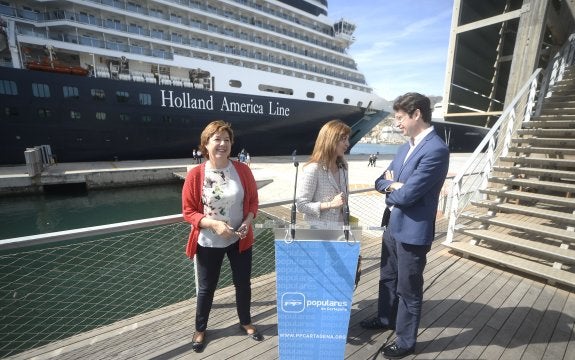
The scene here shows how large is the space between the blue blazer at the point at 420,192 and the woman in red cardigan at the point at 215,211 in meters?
1.10

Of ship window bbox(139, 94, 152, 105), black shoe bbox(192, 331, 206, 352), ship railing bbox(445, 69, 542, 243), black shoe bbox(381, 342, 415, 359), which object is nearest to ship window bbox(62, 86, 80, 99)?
ship window bbox(139, 94, 152, 105)

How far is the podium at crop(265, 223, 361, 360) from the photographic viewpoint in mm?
1535

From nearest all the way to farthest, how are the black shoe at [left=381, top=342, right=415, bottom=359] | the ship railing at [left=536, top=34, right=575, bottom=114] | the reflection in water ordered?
the black shoe at [left=381, top=342, right=415, bottom=359] < the ship railing at [left=536, top=34, right=575, bottom=114] < the reflection in water

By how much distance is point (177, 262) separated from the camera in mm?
6398

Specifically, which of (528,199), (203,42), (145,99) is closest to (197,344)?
(528,199)

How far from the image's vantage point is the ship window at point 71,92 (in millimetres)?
13126

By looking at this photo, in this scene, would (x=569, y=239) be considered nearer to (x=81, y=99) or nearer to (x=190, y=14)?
(x=81, y=99)

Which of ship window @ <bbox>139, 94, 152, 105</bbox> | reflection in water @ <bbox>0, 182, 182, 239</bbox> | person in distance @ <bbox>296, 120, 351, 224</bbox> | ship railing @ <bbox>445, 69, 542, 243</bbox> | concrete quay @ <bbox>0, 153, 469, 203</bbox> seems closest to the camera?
person in distance @ <bbox>296, 120, 351, 224</bbox>

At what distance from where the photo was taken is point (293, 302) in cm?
167

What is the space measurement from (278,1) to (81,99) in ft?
52.1

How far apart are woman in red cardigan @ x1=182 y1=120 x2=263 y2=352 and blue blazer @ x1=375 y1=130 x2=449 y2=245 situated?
110 centimetres

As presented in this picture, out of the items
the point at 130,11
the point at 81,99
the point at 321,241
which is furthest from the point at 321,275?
the point at 130,11

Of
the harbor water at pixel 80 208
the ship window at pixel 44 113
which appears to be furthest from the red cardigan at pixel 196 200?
the ship window at pixel 44 113

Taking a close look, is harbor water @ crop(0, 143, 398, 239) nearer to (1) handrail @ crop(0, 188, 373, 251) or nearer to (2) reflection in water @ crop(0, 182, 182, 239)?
(2) reflection in water @ crop(0, 182, 182, 239)
